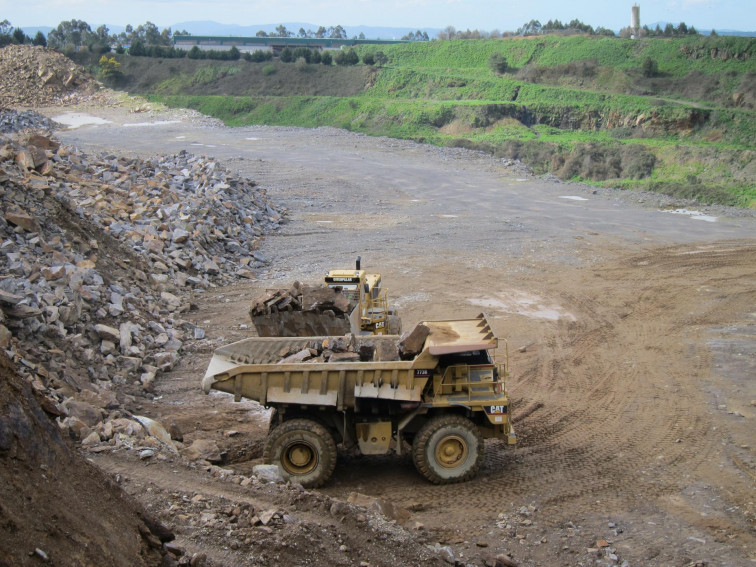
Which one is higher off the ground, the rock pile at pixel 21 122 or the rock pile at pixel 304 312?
the rock pile at pixel 21 122

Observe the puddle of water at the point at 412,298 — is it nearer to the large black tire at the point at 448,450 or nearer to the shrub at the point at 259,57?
the large black tire at the point at 448,450

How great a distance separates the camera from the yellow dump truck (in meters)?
9.93

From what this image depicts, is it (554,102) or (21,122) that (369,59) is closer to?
(554,102)

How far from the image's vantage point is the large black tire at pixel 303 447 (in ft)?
32.8

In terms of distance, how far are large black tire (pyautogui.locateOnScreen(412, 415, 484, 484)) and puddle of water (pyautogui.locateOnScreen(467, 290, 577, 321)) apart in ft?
28.0

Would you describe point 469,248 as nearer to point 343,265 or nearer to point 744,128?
point 343,265

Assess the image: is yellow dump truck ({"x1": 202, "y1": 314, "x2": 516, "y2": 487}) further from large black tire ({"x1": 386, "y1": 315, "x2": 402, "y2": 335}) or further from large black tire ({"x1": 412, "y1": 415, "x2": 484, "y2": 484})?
large black tire ({"x1": 386, "y1": 315, "x2": 402, "y2": 335})

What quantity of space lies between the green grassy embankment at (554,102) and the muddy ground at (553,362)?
673 cm

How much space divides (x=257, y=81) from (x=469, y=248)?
4899 centimetres

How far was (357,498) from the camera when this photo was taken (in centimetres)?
918

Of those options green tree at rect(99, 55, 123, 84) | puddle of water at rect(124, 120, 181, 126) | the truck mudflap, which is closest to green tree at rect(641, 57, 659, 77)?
puddle of water at rect(124, 120, 181, 126)

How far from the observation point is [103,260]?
55.6 feet

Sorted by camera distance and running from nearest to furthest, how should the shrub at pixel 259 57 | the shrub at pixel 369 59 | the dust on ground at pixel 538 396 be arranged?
the dust on ground at pixel 538 396 < the shrub at pixel 369 59 < the shrub at pixel 259 57

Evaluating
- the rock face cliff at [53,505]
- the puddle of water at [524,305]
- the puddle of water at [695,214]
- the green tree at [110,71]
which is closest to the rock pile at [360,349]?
the rock face cliff at [53,505]
